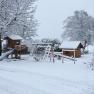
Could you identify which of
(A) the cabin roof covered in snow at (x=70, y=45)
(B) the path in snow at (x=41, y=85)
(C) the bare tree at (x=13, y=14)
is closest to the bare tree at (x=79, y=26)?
(A) the cabin roof covered in snow at (x=70, y=45)

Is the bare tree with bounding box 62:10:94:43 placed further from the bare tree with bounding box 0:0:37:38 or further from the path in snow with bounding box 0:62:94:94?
the path in snow with bounding box 0:62:94:94

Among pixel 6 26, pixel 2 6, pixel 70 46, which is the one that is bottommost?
pixel 70 46

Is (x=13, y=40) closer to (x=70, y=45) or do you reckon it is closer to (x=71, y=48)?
(x=71, y=48)

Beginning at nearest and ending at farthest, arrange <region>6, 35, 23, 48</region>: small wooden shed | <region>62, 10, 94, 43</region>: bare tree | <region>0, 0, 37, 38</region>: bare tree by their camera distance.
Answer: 1. <region>0, 0, 37, 38</region>: bare tree
2. <region>6, 35, 23, 48</region>: small wooden shed
3. <region>62, 10, 94, 43</region>: bare tree

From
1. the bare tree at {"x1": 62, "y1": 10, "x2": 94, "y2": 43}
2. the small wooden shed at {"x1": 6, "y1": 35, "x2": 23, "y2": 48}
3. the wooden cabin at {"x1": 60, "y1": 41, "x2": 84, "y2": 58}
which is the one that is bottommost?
the wooden cabin at {"x1": 60, "y1": 41, "x2": 84, "y2": 58}

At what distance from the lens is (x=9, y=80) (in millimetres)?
12461

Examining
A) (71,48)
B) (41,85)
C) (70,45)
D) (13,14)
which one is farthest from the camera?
(70,45)

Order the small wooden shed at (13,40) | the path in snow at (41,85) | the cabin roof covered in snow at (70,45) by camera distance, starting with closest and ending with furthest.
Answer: the path in snow at (41,85)
the small wooden shed at (13,40)
the cabin roof covered in snow at (70,45)

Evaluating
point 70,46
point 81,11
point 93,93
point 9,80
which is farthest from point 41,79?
point 81,11

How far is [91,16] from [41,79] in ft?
212

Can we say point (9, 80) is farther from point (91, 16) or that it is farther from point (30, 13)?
point (91, 16)

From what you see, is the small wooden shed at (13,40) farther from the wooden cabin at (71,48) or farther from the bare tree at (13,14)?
the wooden cabin at (71,48)

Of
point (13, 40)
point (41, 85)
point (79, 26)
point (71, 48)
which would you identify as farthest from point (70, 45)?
point (41, 85)

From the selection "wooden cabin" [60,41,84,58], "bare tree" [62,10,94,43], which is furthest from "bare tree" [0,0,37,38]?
"bare tree" [62,10,94,43]
